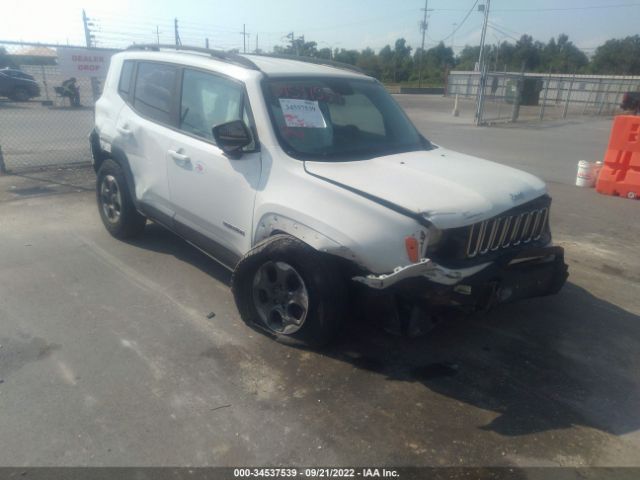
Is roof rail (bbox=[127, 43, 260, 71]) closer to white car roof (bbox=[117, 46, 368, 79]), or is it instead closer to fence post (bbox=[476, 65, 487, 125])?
white car roof (bbox=[117, 46, 368, 79])

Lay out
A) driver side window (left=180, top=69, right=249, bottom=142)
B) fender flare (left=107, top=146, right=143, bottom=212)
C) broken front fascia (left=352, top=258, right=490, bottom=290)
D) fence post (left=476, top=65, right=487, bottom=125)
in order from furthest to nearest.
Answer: fence post (left=476, top=65, right=487, bottom=125)
fender flare (left=107, top=146, right=143, bottom=212)
driver side window (left=180, top=69, right=249, bottom=142)
broken front fascia (left=352, top=258, right=490, bottom=290)

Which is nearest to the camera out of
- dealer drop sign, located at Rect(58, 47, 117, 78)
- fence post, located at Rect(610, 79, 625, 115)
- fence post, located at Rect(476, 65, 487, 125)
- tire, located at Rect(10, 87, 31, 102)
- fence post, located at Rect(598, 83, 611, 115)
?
dealer drop sign, located at Rect(58, 47, 117, 78)

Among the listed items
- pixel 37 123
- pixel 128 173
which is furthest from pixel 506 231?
pixel 37 123

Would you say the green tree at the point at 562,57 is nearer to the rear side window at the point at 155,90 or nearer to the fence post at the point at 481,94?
the fence post at the point at 481,94

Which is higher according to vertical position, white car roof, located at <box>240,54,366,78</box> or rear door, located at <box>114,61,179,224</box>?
white car roof, located at <box>240,54,366,78</box>

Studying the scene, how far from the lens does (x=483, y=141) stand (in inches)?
585

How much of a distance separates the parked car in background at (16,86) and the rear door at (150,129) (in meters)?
20.6

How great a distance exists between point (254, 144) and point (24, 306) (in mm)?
2312

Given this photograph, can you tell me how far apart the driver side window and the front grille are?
1.86m

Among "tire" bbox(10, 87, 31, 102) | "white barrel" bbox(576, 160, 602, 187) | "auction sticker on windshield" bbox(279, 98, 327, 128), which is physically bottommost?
"tire" bbox(10, 87, 31, 102)

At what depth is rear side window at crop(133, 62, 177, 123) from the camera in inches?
181

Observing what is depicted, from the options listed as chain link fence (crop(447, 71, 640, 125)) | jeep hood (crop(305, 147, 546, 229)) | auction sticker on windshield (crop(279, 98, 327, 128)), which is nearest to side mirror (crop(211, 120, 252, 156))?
auction sticker on windshield (crop(279, 98, 327, 128))

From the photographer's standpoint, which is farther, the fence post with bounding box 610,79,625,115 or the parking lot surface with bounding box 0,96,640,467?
the fence post with bounding box 610,79,625,115

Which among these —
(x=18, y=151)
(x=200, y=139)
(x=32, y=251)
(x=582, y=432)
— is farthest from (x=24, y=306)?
(x=18, y=151)
